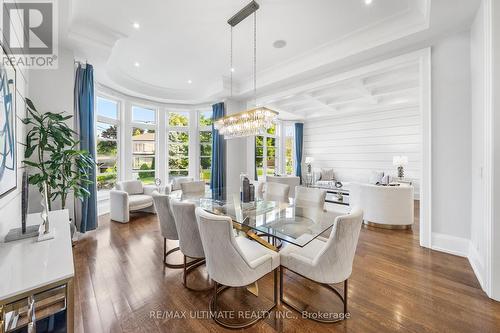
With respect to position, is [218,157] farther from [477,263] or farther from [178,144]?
[477,263]

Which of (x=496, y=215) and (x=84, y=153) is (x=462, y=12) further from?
(x=84, y=153)

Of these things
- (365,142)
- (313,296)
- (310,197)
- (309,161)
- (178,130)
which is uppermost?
(178,130)

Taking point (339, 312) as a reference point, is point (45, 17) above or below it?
above

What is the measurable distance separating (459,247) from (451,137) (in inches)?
56.4

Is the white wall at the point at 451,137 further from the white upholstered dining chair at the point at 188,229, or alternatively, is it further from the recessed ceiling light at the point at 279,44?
the white upholstered dining chair at the point at 188,229

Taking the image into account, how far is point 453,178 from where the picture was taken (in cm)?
273

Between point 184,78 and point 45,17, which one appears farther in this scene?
point 184,78

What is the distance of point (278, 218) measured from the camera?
90.7 inches

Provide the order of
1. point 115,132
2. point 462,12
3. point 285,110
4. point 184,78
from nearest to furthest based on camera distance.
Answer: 1. point 462,12
2. point 184,78
3. point 115,132
4. point 285,110

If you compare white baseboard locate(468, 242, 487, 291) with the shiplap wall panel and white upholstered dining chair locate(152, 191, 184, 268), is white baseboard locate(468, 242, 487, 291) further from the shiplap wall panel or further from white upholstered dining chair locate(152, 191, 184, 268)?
the shiplap wall panel

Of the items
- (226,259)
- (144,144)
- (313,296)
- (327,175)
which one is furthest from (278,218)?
(327,175)

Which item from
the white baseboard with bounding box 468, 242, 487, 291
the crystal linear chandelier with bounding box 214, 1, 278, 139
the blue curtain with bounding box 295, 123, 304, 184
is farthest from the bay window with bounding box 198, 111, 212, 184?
the white baseboard with bounding box 468, 242, 487, 291

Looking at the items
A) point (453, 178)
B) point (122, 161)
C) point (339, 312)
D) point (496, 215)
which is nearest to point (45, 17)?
point (122, 161)

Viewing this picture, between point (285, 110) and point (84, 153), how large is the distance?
5704 millimetres
